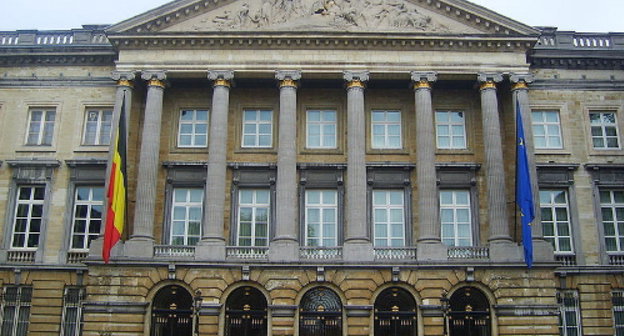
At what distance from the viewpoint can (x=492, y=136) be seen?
1215 inches

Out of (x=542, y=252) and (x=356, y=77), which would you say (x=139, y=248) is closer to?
(x=356, y=77)


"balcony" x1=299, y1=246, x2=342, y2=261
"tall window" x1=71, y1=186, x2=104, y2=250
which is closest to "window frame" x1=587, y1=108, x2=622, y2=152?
"balcony" x1=299, y1=246, x2=342, y2=261

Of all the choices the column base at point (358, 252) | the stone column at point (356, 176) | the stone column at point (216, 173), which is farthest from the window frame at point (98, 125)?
the column base at point (358, 252)

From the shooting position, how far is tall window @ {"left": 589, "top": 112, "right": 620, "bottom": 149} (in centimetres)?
3331

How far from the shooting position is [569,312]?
100 feet

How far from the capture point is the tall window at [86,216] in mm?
31844

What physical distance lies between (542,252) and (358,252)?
25.7 feet

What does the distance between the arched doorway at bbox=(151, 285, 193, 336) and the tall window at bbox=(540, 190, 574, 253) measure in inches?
653

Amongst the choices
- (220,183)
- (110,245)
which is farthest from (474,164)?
(110,245)

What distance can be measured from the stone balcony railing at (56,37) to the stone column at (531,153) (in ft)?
65.6

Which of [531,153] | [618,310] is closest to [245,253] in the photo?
[531,153]

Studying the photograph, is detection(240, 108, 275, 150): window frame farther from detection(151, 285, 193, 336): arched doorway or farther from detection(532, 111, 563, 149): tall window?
detection(532, 111, 563, 149): tall window

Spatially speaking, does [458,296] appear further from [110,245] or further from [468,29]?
[110,245]

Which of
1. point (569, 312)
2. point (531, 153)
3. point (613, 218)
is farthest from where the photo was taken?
point (613, 218)
